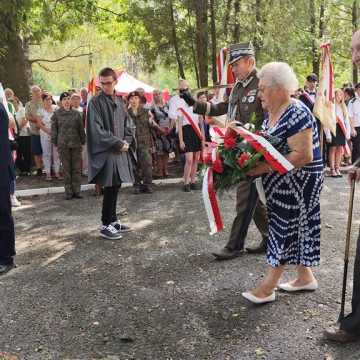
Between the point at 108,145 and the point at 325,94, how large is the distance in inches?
189

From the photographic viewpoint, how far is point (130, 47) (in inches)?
673

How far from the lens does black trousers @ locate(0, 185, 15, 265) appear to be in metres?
5.00

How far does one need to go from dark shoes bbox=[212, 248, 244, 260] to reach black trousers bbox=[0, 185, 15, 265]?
2.13 m

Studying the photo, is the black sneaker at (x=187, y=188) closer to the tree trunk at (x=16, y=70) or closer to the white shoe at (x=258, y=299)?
the white shoe at (x=258, y=299)

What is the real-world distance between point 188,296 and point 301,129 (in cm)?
179

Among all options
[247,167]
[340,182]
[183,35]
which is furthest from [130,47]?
[247,167]

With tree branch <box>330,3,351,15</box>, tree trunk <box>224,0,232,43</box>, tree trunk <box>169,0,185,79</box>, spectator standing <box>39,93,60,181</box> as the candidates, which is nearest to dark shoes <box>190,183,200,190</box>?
spectator standing <box>39,93,60,181</box>

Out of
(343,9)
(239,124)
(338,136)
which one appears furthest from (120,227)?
(343,9)

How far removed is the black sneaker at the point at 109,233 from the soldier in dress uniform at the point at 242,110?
4.92 ft

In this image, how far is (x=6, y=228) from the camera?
506 cm

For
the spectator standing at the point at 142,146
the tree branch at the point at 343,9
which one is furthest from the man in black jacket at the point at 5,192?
the tree branch at the point at 343,9

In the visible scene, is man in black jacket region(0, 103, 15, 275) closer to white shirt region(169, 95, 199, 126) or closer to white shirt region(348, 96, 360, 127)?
white shirt region(169, 95, 199, 126)

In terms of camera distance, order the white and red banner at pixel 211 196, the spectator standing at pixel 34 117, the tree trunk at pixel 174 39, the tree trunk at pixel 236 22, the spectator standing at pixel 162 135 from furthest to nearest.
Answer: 1. the tree trunk at pixel 236 22
2. the tree trunk at pixel 174 39
3. the spectator standing at pixel 162 135
4. the spectator standing at pixel 34 117
5. the white and red banner at pixel 211 196

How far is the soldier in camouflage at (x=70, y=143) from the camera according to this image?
353 inches
